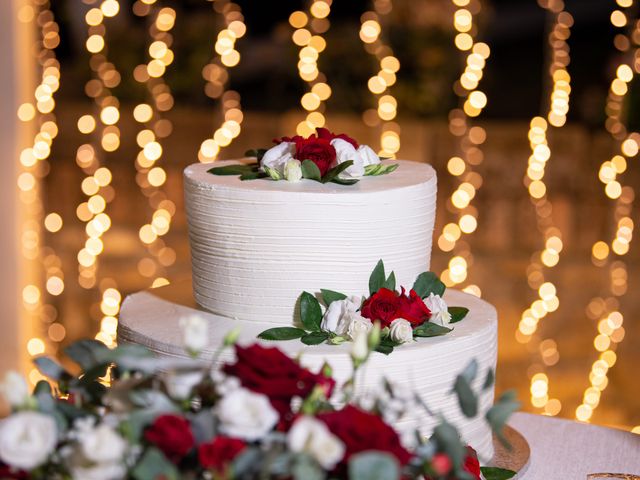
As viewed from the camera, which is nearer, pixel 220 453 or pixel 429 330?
pixel 220 453

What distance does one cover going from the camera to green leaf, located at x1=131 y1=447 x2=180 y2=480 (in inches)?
33.1

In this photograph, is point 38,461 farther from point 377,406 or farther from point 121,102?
point 121,102

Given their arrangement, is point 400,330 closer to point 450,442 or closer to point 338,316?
point 338,316

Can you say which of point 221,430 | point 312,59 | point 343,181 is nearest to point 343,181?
point 343,181

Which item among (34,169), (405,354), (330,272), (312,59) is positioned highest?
(312,59)

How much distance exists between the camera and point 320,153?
1.59 meters

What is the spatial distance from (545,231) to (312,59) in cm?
131

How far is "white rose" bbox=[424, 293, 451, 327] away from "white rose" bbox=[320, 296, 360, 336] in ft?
0.45

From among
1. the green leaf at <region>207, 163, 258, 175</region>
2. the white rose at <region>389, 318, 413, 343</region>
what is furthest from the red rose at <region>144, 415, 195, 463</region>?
the green leaf at <region>207, 163, 258, 175</region>

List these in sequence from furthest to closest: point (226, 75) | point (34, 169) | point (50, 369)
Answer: point (226, 75)
point (34, 169)
point (50, 369)

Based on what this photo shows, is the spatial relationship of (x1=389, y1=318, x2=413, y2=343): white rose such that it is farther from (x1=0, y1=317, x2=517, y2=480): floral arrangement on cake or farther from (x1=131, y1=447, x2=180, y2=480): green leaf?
(x1=131, y1=447, x2=180, y2=480): green leaf

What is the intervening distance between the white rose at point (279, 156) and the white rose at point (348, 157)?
0.08 m

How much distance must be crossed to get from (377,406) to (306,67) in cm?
317

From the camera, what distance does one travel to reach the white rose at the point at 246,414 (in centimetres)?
84
